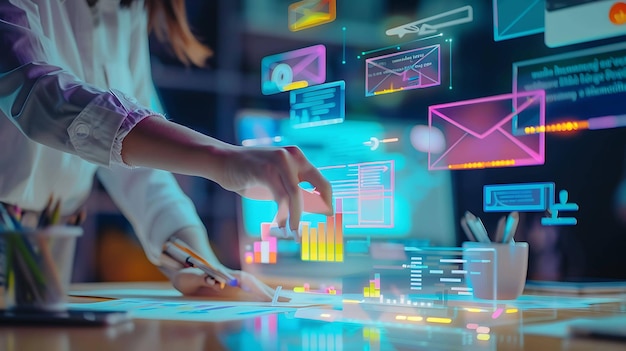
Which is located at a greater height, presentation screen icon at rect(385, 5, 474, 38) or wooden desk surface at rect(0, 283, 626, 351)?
presentation screen icon at rect(385, 5, 474, 38)

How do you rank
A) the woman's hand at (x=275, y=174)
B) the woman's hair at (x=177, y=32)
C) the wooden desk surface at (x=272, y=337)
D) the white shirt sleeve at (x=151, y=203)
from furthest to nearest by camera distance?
the woman's hair at (x=177, y=32) < the white shirt sleeve at (x=151, y=203) < the woman's hand at (x=275, y=174) < the wooden desk surface at (x=272, y=337)

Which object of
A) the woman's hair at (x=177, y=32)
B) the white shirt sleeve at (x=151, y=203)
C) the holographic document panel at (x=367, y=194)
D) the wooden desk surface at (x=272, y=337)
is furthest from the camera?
the woman's hair at (x=177, y=32)

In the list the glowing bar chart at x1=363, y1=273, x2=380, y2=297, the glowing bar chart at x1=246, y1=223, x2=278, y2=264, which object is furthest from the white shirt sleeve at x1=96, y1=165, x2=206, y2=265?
the glowing bar chart at x1=363, y1=273, x2=380, y2=297

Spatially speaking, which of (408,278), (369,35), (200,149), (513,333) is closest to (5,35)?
(200,149)

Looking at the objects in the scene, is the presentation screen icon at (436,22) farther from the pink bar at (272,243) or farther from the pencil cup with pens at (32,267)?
the pencil cup with pens at (32,267)

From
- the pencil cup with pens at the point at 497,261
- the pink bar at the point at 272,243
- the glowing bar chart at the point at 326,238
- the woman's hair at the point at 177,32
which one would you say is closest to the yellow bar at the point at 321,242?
the glowing bar chart at the point at 326,238

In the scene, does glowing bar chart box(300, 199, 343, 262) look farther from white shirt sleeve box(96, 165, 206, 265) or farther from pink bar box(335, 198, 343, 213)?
white shirt sleeve box(96, 165, 206, 265)

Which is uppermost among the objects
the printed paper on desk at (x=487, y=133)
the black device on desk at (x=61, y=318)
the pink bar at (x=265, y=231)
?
the printed paper on desk at (x=487, y=133)

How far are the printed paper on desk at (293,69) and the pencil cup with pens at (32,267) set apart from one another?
23.3 inches

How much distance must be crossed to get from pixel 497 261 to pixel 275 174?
1.19 ft

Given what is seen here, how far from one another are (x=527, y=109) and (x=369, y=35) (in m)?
0.32

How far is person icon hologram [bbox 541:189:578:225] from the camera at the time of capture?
3.06ft

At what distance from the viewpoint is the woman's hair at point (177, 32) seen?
61.1 inches

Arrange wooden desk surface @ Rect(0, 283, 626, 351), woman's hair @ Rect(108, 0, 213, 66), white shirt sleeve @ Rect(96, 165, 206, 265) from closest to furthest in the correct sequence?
wooden desk surface @ Rect(0, 283, 626, 351), white shirt sleeve @ Rect(96, 165, 206, 265), woman's hair @ Rect(108, 0, 213, 66)
